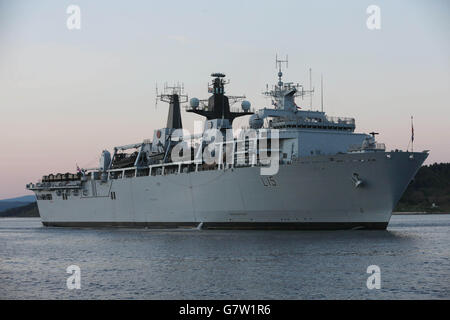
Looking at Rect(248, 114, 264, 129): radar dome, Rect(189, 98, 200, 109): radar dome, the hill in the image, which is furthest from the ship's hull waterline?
the hill

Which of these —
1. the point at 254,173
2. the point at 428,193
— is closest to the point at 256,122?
the point at 254,173

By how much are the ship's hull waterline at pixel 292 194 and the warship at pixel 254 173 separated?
0.06 meters

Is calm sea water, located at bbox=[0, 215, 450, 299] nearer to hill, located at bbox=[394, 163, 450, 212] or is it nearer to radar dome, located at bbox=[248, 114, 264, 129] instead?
radar dome, located at bbox=[248, 114, 264, 129]

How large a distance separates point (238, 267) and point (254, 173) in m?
14.6

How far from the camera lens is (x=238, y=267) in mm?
25422

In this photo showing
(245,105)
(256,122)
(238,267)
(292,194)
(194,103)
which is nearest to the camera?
(238,267)

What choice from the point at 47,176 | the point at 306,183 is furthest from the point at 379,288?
the point at 47,176

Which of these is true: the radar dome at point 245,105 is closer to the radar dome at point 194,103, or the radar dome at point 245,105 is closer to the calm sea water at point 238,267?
the radar dome at point 194,103

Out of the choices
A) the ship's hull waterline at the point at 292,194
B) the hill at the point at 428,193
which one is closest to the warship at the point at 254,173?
the ship's hull waterline at the point at 292,194

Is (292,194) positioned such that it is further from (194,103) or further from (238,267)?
(194,103)

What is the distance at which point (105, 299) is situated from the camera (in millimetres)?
20125
